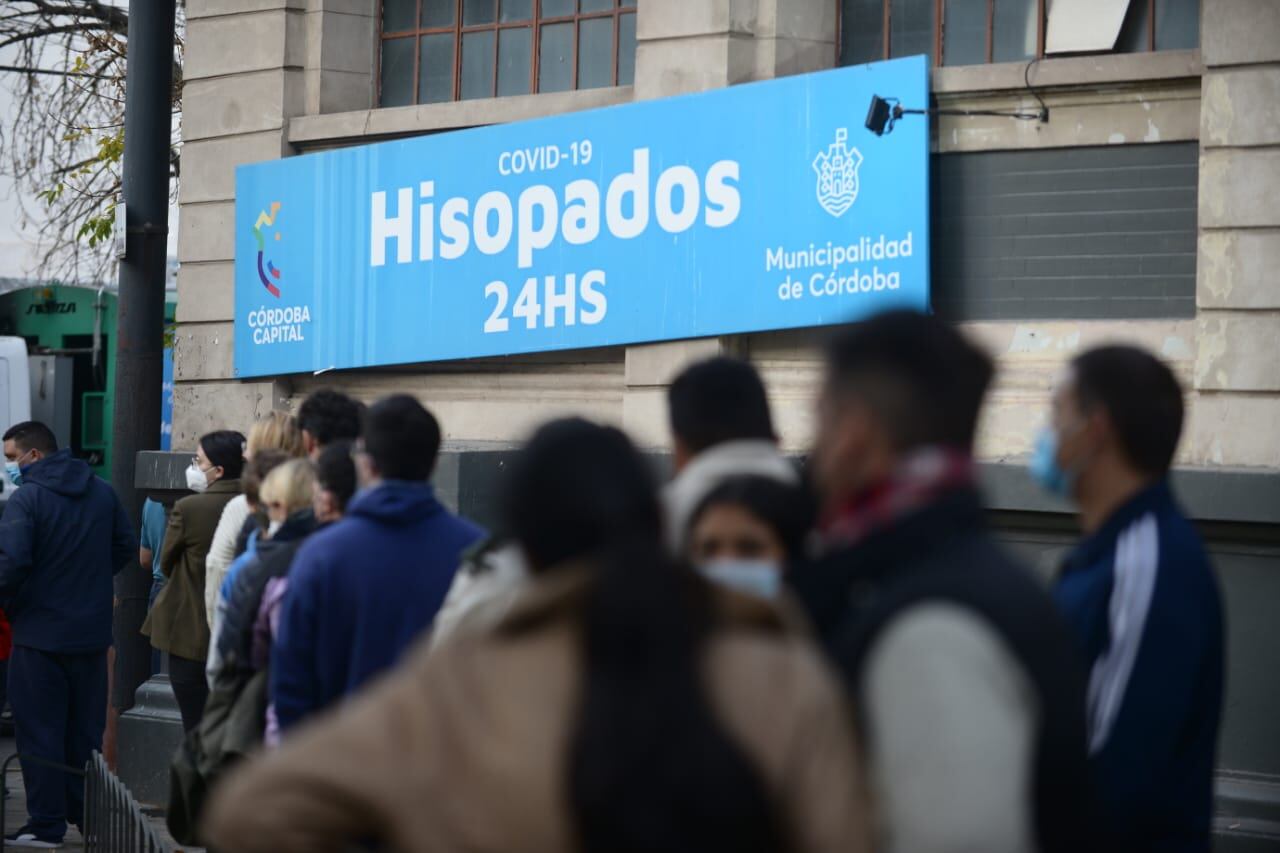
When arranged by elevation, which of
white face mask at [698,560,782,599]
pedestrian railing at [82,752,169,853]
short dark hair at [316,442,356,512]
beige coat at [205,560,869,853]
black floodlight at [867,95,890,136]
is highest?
black floodlight at [867,95,890,136]

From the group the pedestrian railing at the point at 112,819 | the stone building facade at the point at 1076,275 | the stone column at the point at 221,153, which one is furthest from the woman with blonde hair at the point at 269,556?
the stone column at the point at 221,153

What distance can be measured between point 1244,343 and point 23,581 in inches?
241

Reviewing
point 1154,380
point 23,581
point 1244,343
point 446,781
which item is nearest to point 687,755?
point 446,781

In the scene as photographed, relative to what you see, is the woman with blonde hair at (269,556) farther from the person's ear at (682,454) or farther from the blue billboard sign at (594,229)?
the blue billboard sign at (594,229)

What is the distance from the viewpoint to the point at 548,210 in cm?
982

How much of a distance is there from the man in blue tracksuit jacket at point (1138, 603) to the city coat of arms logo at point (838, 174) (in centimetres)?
505

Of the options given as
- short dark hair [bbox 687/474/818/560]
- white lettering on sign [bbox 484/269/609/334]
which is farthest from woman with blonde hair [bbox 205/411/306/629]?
short dark hair [bbox 687/474/818/560]

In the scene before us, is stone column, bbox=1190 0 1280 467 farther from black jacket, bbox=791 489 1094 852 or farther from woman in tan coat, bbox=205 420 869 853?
woman in tan coat, bbox=205 420 869 853

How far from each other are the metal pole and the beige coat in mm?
8052

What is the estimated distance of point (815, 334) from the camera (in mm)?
8898

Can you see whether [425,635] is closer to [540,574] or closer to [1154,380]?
[1154,380]

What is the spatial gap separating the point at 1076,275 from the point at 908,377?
5991 millimetres

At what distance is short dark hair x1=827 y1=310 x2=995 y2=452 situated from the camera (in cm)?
244

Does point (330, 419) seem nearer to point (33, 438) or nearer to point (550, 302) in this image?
point (550, 302)
